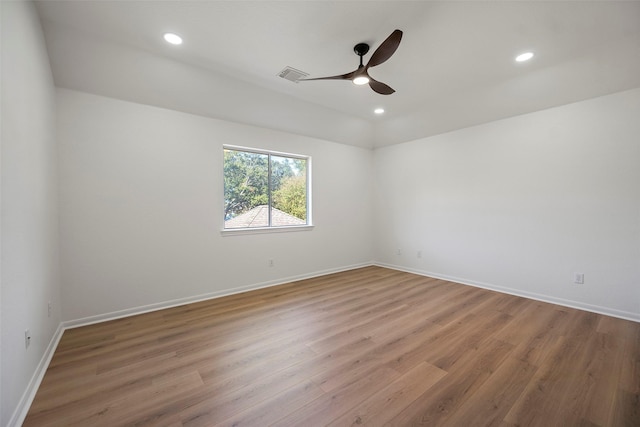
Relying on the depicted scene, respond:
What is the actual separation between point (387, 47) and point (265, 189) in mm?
2737

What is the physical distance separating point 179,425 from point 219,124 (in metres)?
3.31

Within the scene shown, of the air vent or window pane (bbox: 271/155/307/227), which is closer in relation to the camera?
the air vent

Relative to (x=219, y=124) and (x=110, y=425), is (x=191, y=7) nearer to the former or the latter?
(x=219, y=124)

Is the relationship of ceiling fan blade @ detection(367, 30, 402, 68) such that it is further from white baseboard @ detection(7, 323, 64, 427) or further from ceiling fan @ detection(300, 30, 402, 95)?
white baseboard @ detection(7, 323, 64, 427)

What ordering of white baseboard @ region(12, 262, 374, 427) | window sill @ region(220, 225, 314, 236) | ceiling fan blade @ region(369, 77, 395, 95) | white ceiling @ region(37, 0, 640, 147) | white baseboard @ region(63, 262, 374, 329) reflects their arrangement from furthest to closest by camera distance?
window sill @ region(220, 225, 314, 236) → white baseboard @ region(63, 262, 374, 329) → ceiling fan blade @ region(369, 77, 395, 95) → white ceiling @ region(37, 0, 640, 147) → white baseboard @ region(12, 262, 374, 427)

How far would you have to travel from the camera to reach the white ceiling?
2094 mm

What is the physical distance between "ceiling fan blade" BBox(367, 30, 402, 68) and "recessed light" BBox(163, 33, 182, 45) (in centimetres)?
183

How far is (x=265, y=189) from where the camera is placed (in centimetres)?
420

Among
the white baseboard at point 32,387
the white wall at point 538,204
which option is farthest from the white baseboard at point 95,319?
the white wall at point 538,204

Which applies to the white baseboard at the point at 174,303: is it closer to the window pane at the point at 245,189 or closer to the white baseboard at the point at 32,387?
the white baseboard at the point at 32,387

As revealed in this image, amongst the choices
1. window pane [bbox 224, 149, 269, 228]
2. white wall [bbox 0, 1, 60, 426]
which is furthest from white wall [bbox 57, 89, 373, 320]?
white wall [bbox 0, 1, 60, 426]

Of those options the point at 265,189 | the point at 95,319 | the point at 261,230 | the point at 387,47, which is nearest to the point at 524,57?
the point at 387,47

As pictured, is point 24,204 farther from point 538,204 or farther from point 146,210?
point 538,204

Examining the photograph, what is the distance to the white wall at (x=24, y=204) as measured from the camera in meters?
1.38
